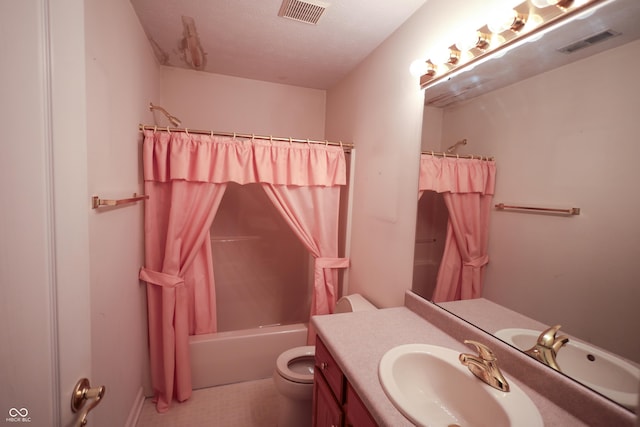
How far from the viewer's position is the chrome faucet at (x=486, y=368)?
0.83 m

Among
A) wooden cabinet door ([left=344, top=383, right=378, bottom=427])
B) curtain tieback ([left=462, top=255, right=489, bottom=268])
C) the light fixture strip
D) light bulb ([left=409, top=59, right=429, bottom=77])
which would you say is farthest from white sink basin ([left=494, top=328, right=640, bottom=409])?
light bulb ([left=409, top=59, right=429, bottom=77])

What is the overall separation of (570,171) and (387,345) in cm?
88

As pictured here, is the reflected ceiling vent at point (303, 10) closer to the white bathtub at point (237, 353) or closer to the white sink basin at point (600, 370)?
the white sink basin at point (600, 370)

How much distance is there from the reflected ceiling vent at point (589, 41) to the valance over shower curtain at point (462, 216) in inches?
16.3

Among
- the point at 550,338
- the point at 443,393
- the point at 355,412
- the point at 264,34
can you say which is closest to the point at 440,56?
the point at 264,34

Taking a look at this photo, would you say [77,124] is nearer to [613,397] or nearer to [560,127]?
[560,127]

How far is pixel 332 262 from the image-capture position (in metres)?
2.12

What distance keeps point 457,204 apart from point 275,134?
187 centimetres

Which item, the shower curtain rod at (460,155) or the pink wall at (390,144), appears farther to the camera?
the pink wall at (390,144)

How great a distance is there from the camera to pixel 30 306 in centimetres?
49

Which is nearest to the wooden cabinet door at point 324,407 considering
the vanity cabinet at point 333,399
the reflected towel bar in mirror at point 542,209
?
the vanity cabinet at point 333,399

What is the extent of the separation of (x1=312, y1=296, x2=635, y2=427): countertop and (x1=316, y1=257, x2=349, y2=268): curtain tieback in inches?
28.5

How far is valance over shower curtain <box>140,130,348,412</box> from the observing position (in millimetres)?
1733

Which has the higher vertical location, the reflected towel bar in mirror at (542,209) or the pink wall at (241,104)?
the pink wall at (241,104)
